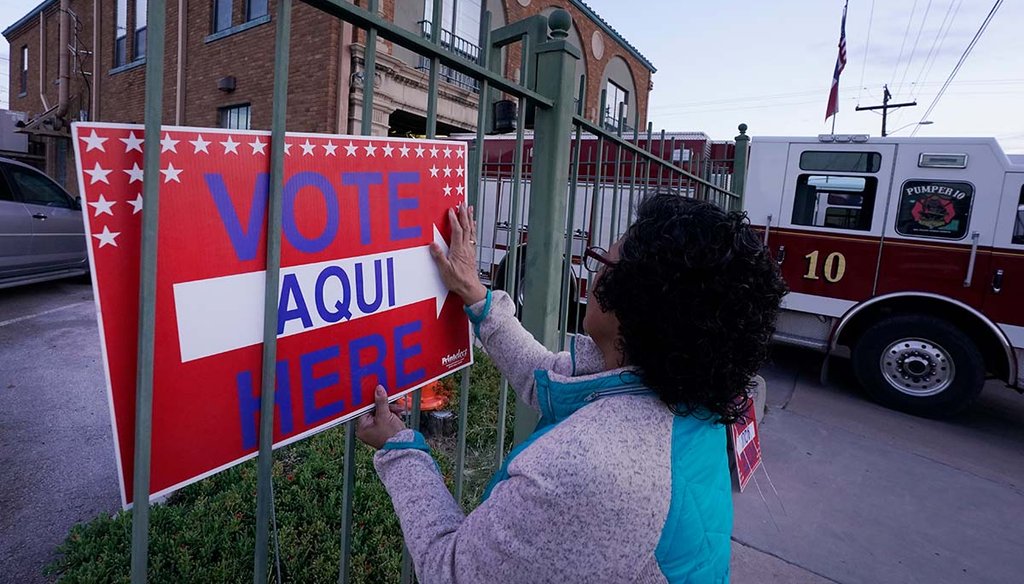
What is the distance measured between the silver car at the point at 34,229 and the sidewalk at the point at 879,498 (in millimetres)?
7803

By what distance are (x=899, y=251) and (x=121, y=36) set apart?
60.0 feet

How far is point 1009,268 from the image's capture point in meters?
5.25

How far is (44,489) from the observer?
3.02 metres

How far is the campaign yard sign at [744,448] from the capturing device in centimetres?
322

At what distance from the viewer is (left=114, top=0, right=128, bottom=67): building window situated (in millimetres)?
14648

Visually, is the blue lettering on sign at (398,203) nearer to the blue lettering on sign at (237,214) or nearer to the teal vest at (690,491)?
the blue lettering on sign at (237,214)

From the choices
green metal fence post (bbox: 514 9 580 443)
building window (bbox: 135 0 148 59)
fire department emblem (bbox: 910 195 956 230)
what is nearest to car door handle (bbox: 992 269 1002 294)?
fire department emblem (bbox: 910 195 956 230)

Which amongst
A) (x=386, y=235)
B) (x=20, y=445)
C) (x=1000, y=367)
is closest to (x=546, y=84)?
(x=386, y=235)

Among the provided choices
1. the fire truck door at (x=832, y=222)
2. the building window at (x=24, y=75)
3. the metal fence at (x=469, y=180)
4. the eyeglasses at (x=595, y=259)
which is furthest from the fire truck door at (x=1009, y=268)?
the building window at (x=24, y=75)

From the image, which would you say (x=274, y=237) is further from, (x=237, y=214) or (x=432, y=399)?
(x=432, y=399)

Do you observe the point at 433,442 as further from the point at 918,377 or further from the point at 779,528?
the point at 918,377

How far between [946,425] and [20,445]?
24.9ft

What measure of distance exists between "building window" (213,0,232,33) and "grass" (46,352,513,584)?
11.8 metres

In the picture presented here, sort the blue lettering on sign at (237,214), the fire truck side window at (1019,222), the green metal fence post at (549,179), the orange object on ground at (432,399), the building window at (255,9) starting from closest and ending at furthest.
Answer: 1. the blue lettering on sign at (237,214)
2. the green metal fence post at (549,179)
3. the orange object on ground at (432,399)
4. the fire truck side window at (1019,222)
5. the building window at (255,9)
